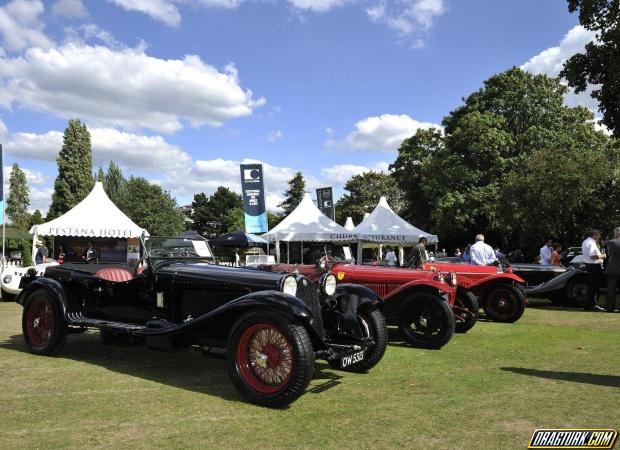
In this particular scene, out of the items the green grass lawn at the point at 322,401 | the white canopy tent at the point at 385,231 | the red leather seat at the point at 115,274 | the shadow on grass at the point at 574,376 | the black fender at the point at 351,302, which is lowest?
the shadow on grass at the point at 574,376

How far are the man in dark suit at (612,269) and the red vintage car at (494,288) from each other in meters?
2.54

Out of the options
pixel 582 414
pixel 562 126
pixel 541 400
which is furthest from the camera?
pixel 562 126

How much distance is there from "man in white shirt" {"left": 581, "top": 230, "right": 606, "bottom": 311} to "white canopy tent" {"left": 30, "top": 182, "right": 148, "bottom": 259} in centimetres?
1283

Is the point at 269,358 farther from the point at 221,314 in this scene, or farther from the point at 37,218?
the point at 37,218

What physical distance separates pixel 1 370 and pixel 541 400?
5334mm

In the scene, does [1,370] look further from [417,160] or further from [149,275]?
[417,160]

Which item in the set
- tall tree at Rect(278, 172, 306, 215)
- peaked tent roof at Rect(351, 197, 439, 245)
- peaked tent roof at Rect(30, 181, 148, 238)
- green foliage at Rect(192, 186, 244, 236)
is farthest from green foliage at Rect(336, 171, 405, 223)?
peaked tent roof at Rect(30, 181, 148, 238)

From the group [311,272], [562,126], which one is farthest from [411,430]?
[562,126]

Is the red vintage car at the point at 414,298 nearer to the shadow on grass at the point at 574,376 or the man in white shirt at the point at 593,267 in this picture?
the shadow on grass at the point at 574,376

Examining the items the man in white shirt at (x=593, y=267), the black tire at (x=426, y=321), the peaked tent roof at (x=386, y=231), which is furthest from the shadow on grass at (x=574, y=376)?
the peaked tent roof at (x=386, y=231)

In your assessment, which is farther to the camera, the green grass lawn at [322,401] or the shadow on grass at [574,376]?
the shadow on grass at [574,376]

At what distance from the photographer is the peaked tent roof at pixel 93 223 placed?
16.8 metres

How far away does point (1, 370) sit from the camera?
540cm

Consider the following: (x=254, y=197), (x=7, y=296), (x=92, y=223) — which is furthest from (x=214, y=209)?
(x=7, y=296)
